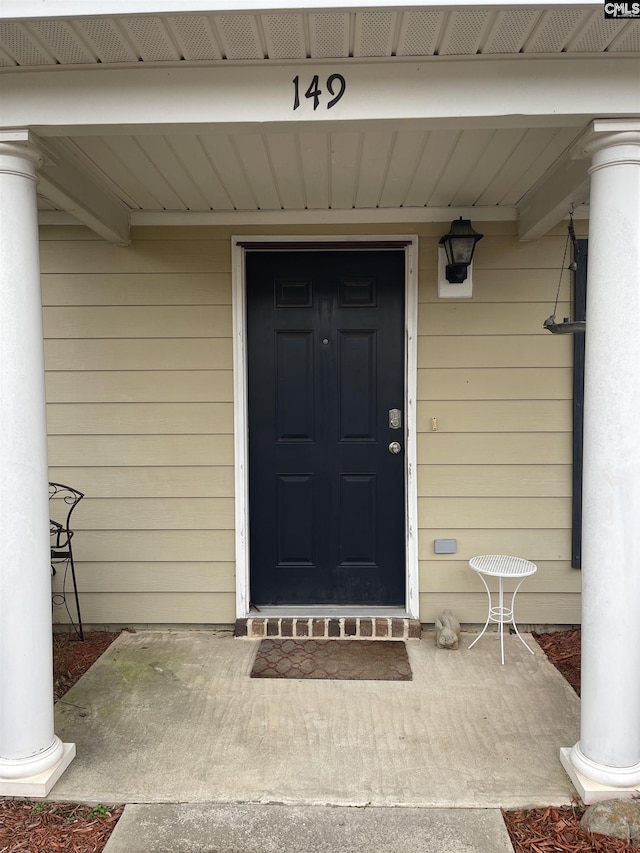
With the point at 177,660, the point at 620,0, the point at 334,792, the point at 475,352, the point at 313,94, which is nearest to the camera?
the point at 620,0

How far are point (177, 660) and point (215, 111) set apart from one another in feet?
8.07

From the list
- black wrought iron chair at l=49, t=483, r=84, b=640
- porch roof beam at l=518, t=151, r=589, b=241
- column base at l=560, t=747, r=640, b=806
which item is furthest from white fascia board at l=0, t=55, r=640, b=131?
column base at l=560, t=747, r=640, b=806

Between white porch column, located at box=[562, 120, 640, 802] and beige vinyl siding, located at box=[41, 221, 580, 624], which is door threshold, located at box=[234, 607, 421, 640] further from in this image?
white porch column, located at box=[562, 120, 640, 802]

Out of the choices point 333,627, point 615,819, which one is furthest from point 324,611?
point 615,819

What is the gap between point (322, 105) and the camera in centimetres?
175

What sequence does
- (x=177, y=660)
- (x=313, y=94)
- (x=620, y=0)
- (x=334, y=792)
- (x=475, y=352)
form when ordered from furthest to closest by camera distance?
(x=475, y=352), (x=177, y=660), (x=334, y=792), (x=313, y=94), (x=620, y=0)

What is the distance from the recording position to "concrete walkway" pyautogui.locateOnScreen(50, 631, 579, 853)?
1.85m

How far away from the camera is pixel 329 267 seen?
3.03 metres

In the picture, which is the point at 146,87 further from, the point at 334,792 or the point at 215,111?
the point at 334,792

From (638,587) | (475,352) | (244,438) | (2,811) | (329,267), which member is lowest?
(2,811)

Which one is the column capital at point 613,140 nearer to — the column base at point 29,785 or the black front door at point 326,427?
the black front door at point 326,427

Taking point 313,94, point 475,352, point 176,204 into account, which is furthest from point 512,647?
point 176,204

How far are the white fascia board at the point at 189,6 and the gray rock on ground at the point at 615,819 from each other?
238cm

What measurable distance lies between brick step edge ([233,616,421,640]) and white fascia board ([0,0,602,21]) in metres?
2.65
